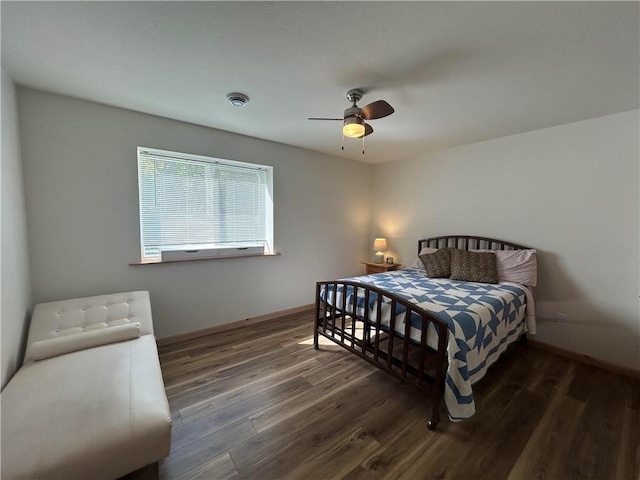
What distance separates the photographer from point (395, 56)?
1597 mm

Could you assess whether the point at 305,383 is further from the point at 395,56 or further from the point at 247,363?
the point at 395,56

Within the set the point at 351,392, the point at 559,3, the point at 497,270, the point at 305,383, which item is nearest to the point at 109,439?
the point at 305,383

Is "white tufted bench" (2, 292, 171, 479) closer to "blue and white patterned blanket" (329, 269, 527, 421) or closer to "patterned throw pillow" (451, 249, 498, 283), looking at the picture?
"blue and white patterned blanket" (329, 269, 527, 421)

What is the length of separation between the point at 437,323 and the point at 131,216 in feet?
9.50

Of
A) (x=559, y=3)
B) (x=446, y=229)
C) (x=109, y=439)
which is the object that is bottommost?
(x=109, y=439)

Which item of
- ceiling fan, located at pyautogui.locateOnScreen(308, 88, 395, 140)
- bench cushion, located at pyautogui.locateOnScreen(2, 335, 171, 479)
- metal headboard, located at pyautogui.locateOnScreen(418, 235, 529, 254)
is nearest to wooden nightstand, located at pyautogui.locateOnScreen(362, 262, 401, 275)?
metal headboard, located at pyautogui.locateOnScreen(418, 235, 529, 254)

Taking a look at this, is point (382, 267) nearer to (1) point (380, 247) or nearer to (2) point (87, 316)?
(1) point (380, 247)

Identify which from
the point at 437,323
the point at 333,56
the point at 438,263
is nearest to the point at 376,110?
the point at 333,56

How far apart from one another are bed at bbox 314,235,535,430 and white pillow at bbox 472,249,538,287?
0.02m

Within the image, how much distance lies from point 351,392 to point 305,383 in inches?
15.6

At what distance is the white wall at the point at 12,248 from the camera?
1528mm

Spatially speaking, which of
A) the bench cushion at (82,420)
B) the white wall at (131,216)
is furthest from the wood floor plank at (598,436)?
the white wall at (131,216)

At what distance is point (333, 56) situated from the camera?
1.60 metres

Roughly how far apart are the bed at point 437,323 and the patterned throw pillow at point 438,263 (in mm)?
119
